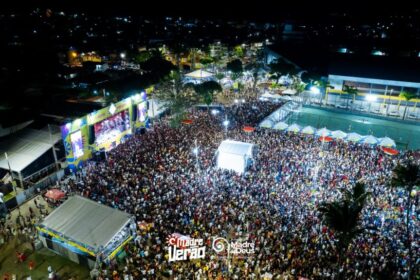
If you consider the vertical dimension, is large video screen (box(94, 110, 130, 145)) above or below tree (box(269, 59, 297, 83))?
below

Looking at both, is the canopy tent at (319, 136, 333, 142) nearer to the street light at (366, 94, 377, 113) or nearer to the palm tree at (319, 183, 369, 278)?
the palm tree at (319, 183, 369, 278)

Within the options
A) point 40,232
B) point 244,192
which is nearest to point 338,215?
point 244,192

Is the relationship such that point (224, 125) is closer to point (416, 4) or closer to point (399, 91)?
point (399, 91)

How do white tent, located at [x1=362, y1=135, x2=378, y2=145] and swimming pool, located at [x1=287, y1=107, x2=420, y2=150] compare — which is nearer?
white tent, located at [x1=362, y1=135, x2=378, y2=145]

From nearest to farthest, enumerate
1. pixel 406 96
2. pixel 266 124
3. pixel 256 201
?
pixel 256 201
pixel 266 124
pixel 406 96

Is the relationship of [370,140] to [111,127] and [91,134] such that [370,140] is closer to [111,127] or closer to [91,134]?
[111,127]

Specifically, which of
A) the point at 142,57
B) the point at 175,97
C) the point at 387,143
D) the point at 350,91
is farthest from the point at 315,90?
the point at 142,57

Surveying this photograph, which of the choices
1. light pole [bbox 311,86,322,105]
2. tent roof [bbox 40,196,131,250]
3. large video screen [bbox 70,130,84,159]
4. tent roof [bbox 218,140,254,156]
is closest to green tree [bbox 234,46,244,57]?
light pole [bbox 311,86,322,105]
